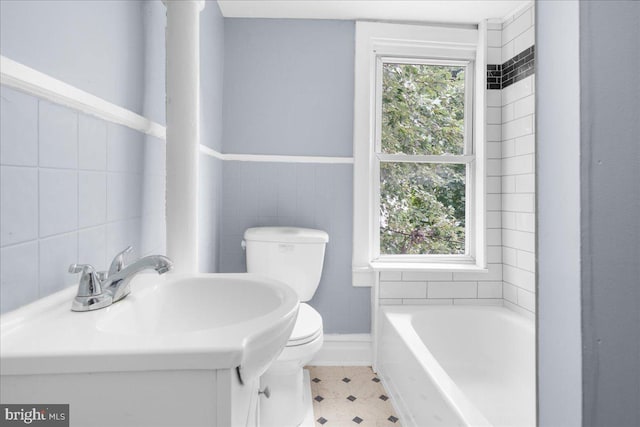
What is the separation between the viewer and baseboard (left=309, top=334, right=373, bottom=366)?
88.0 inches

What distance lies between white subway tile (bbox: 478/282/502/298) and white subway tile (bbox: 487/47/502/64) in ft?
4.69

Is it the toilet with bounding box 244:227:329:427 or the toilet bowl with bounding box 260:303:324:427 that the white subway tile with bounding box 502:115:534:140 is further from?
the toilet bowl with bounding box 260:303:324:427

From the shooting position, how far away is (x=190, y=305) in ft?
3.13

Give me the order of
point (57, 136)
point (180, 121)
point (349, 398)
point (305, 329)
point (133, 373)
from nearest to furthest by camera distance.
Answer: point (133, 373)
point (57, 136)
point (180, 121)
point (305, 329)
point (349, 398)

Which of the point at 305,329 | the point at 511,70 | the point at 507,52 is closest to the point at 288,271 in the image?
the point at 305,329

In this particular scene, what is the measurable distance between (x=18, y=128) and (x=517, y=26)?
8.23 feet

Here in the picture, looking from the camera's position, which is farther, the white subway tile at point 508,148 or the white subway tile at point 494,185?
the white subway tile at point 494,185

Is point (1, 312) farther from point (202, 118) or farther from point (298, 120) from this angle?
point (298, 120)

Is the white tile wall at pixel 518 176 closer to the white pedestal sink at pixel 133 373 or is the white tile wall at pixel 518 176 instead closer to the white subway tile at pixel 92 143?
the white pedestal sink at pixel 133 373

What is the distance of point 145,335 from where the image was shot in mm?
568

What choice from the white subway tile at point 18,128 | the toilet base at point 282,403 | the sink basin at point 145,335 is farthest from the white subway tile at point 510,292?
the white subway tile at point 18,128

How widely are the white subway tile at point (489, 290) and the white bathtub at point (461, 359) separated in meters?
0.10

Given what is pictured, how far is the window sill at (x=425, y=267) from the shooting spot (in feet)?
7.16

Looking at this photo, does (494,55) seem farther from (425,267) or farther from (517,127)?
(425,267)
